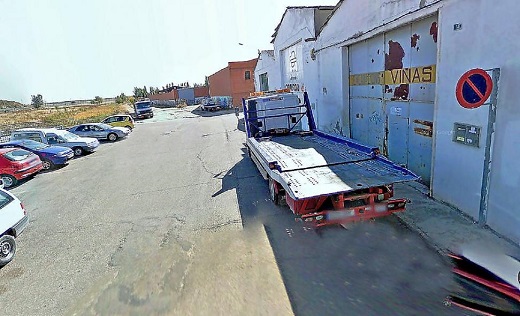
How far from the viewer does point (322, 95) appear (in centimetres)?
1278

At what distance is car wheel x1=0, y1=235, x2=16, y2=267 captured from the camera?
5.16 meters

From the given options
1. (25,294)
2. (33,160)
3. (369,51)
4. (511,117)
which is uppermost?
(369,51)

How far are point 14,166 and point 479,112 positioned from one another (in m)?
13.3

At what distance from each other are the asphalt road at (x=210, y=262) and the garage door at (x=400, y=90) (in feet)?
8.57

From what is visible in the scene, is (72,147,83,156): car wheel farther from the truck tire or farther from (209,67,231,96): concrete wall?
(209,67,231,96): concrete wall

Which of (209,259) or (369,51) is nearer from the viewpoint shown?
(209,259)

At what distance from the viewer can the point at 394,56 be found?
7750mm

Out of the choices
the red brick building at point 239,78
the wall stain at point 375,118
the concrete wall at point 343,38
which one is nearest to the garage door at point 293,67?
the concrete wall at point 343,38

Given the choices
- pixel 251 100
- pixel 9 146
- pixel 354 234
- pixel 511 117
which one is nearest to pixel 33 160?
pixel 9 146

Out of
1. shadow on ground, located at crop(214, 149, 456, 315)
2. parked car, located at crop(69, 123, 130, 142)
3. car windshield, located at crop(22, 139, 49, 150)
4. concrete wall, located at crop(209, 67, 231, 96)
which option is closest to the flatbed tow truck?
shadow on ground, located at crop(214, 149, 456, 315)

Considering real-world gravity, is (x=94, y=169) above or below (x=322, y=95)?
below

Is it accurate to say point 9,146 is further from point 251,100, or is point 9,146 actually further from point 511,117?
point 511,117

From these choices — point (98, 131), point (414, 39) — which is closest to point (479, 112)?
point (414, 39)

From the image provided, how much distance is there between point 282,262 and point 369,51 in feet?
23.3
